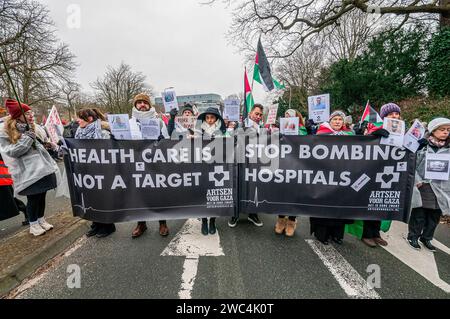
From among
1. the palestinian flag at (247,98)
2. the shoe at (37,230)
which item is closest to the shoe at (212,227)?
the palestinian flag at (247,98)

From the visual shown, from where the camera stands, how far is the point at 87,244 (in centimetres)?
349

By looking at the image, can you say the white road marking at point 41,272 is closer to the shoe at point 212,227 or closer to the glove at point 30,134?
the glove at point 30,134

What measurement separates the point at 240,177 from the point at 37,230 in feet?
10.8

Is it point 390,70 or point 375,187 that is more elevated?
point 390,70

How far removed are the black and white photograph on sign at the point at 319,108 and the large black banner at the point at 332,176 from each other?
2.90ft

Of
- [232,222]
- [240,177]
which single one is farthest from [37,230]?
[240,177]

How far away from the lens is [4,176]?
3602 mm

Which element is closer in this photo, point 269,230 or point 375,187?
point 375,187

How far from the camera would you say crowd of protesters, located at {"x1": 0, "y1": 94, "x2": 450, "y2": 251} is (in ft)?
10.5

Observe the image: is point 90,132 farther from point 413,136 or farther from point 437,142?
point 437,142

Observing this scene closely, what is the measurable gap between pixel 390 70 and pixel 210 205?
15.6 metres

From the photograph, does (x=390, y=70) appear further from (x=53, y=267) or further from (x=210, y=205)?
(x=53, y=267)

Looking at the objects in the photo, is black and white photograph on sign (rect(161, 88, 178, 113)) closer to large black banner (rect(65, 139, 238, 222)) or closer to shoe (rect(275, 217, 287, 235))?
large black banner (rect(65, 139, 238, 222))
